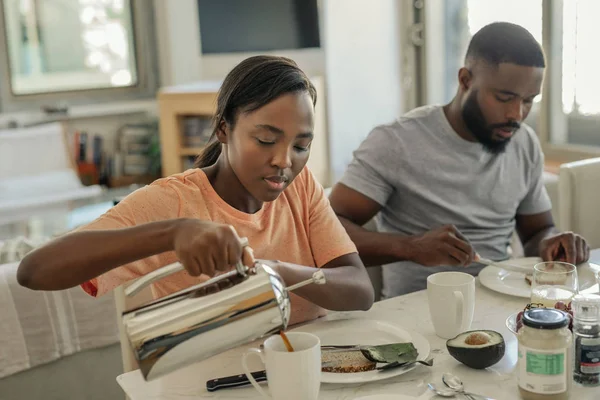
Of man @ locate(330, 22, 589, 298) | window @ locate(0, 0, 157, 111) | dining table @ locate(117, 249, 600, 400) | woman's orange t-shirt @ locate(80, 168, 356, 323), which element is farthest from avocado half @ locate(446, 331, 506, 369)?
window @ locate(0, 0, 157, 111)

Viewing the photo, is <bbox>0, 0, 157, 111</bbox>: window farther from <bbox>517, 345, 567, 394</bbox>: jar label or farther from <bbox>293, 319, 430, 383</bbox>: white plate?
<bbox>517, 345, 567, 394</bbox>: jar label

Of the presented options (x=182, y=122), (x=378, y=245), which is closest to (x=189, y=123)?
(x=182, y=122)

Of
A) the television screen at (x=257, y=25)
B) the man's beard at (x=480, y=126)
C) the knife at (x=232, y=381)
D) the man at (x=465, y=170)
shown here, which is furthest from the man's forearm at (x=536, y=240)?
the television screen at (x=257, y=25)

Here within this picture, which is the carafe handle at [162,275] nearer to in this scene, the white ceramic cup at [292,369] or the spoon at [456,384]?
the white ceramic cup at [292,369]

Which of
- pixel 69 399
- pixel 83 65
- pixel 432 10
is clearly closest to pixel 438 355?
pixel 69 399

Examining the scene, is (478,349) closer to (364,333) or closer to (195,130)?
(364,333)

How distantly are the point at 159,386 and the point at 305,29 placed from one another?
3.16m

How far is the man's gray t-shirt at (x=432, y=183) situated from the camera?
5.97 feet

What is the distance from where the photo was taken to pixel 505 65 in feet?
5.65

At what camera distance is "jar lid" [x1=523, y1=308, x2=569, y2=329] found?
3.02 feet

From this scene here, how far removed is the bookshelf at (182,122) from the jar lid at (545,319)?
3229mm

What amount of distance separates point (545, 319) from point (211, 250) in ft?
1.44

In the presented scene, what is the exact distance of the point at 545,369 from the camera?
927 millimetres

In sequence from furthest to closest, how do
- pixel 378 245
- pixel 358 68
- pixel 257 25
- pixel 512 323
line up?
pixel 257 25, pixel 358 68, pixel 378 245, pixel 512 323
